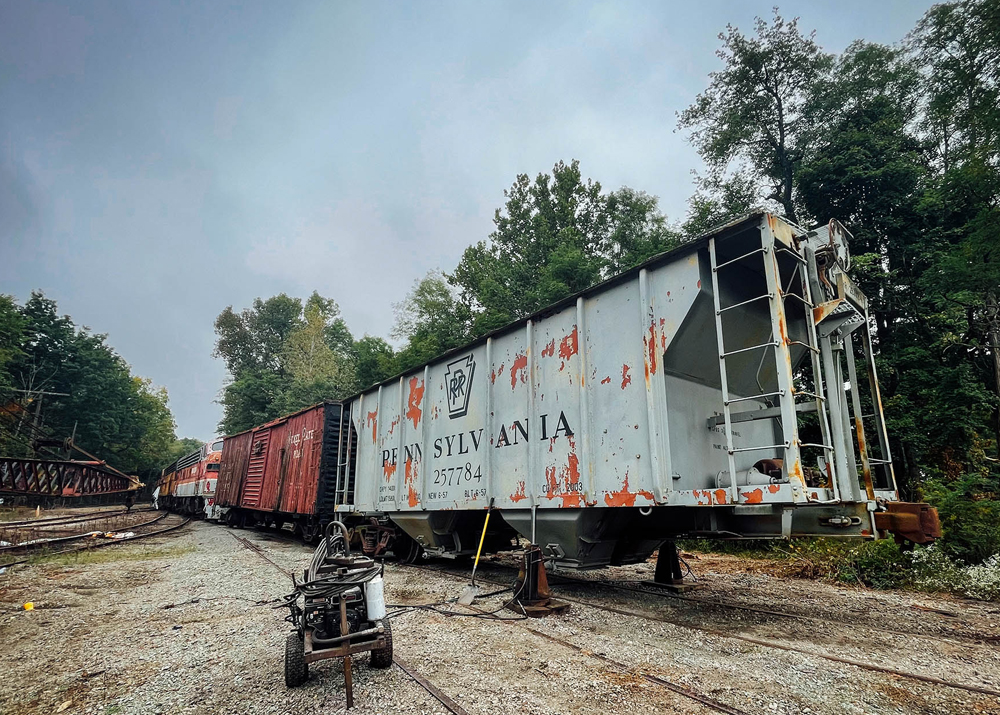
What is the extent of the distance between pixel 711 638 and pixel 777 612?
170 centimetres

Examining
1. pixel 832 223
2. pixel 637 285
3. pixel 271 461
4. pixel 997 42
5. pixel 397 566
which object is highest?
pixel 997 42

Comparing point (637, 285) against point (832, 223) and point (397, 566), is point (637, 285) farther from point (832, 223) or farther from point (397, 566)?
point (397, 566)

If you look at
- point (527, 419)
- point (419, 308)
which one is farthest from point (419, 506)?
point (419, 308)

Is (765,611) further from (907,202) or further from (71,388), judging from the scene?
→ (71,388)

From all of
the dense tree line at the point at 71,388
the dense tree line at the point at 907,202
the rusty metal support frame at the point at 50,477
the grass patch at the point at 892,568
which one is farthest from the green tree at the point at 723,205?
the dense tree line at the point at 71,388

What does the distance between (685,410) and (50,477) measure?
72.5 feet

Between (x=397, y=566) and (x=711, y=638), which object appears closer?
(x=711, y=638)

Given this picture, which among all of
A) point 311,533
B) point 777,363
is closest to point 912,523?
point 777,363

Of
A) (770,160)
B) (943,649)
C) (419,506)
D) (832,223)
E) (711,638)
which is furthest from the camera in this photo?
(770,160)

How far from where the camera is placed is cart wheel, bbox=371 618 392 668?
12.8 ft

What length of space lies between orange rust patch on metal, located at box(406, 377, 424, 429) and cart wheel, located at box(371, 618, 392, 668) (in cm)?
557

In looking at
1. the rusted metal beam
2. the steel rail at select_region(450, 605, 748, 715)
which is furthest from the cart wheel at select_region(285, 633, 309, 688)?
the rusted metal beam

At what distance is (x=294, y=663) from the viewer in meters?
3.69

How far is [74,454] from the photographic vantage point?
44.5m
